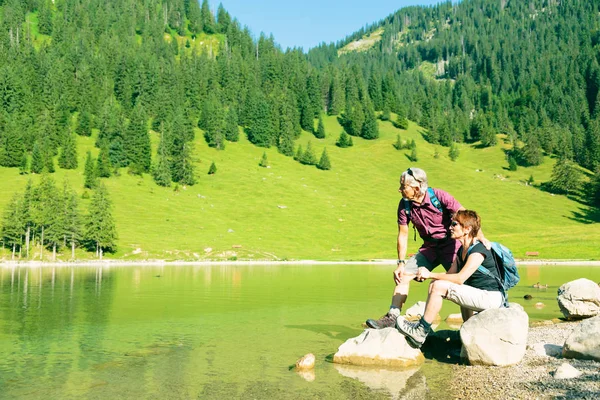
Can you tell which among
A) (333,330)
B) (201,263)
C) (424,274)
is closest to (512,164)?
(201,263)

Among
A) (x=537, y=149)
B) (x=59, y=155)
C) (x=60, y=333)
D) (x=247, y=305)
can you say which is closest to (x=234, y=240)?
(x=59, y=155)

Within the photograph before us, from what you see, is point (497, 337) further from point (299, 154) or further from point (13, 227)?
point (299, 154)

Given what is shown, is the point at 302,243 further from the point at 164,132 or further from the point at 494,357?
the point at 494,357

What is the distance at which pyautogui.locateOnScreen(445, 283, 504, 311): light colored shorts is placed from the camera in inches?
500

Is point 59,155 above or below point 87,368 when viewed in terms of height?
above

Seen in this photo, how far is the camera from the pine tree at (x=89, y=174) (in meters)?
114

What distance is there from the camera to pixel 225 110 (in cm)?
18212

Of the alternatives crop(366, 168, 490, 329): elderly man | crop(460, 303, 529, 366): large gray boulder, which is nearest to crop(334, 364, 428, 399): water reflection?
crop(460, 303, 529, 366): large gray boulder

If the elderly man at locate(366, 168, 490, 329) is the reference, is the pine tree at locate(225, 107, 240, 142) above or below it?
above

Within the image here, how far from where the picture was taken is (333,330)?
18.5m

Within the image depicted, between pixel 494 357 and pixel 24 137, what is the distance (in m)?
138

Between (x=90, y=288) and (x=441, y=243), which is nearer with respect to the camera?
(x=441, y=243)

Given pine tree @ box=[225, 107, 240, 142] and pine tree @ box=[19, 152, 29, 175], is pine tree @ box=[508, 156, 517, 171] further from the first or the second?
pine tree @ box=[19, 152, 29, 175]

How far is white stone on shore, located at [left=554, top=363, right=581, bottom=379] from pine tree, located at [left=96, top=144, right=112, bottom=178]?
12197 cm
